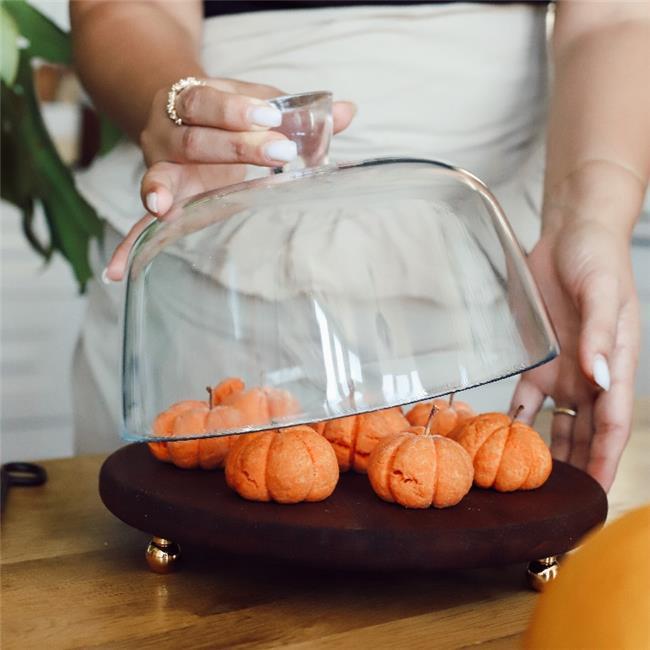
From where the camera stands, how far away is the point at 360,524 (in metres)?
0.47

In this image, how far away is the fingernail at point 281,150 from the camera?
58cm

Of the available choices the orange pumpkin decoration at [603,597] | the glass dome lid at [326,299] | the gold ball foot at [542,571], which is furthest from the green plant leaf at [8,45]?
the orange pumpkin decoration at [603,597]

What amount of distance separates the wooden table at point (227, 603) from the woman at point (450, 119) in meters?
0.20

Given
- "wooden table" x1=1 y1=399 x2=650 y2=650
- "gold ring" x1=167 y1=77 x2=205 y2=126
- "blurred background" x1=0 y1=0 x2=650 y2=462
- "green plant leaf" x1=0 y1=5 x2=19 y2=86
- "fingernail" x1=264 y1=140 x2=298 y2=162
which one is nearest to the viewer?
"wooden table" x1=1 y1=399 x2=650 y2=650

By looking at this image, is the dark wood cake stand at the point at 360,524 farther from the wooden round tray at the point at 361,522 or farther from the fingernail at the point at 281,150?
the fingernail at the point at 281,150

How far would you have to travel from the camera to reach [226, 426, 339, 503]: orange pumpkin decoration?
491 mm

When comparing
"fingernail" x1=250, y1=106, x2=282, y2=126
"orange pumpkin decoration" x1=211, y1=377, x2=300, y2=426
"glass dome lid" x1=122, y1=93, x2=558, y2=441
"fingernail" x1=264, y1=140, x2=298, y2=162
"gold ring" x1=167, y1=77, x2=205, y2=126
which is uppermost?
"fingernail" x1=250, y1=106, x2=282, y2=126

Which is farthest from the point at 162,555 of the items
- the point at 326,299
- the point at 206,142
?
the point at 206,142

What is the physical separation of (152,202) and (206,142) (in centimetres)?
7

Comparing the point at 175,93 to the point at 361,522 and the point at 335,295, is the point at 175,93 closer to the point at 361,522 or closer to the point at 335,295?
the point at 335,295

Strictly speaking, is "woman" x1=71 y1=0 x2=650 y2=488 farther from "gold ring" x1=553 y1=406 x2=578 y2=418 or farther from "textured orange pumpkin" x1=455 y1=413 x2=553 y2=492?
"textured orange pumpkin" x1=455 y1=413 x2=553 y2=492

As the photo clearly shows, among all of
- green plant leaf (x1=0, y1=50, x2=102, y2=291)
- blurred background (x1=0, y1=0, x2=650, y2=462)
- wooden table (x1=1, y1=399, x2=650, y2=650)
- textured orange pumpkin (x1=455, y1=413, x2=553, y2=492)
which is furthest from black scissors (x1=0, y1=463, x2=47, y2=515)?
blurred background (x1=0, y1=0, x2=650, y2=462)

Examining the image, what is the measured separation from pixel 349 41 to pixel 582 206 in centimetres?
36

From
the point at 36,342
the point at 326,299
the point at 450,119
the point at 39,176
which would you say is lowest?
the point at 36,342
